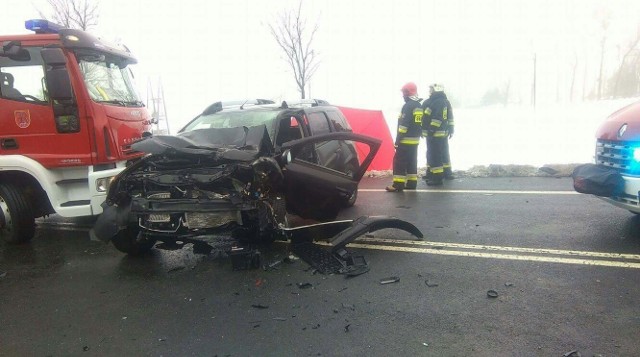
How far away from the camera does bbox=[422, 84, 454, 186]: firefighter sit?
26.7 feet

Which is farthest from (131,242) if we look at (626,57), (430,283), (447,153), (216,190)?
(626,57)

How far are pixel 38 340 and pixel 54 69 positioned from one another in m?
3.41

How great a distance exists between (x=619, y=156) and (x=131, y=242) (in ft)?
17.7

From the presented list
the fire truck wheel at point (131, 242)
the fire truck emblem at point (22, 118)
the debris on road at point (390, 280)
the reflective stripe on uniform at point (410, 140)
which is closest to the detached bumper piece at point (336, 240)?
the debris on road at point (390, 280)

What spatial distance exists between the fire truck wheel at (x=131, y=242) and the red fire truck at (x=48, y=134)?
0.81 metres

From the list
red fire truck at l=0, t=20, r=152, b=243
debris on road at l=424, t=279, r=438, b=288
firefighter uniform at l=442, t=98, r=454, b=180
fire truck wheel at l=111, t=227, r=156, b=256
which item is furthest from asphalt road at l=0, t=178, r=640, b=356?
firefighter uniform at l=442, t=98, r=454, b=180

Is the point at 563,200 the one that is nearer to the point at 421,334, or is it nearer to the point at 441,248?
the point at 441,248

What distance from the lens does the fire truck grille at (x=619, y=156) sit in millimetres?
4082

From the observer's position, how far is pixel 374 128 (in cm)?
995

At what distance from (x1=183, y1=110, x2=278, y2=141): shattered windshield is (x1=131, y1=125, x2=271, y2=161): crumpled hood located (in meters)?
0.68

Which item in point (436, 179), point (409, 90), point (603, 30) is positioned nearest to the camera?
point (409, 90)

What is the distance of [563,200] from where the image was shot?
20.4 ft

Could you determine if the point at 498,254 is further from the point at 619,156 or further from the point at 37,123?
the point at 37,123

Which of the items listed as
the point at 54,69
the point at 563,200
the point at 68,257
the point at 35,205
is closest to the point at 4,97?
the point at 54,69
